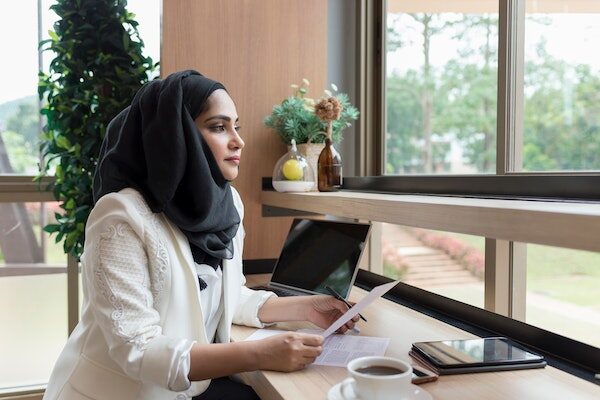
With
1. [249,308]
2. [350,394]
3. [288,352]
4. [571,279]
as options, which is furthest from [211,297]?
[571,279]

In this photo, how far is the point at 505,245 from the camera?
66.9 inches

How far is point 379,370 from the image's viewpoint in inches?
37.2

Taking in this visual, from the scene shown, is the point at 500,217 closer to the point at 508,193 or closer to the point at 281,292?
the point at 508,193

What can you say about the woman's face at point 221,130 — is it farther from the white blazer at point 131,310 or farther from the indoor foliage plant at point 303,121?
the indoor foliage plant at point 303,121

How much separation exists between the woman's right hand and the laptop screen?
0.43 m

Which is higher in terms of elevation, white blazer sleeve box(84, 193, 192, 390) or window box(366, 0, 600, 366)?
window box(366, 0, 600, 366)

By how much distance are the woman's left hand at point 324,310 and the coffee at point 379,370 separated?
1.63 ft

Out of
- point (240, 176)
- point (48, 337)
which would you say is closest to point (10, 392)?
point (48, 337)

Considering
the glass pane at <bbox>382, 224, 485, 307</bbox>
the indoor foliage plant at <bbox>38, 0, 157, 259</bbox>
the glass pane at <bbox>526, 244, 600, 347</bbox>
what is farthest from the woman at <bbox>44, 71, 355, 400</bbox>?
the glass pane at <bbox>382, 224, 485, 307</bbox>

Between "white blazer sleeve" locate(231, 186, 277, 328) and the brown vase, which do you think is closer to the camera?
"white blazer sleeve" locate(231, 186, 277, 328)

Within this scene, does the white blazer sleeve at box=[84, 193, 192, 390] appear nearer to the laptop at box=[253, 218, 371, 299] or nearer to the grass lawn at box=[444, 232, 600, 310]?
the laptop at box=[253, 218, 371, 299]

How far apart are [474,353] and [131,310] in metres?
0.72

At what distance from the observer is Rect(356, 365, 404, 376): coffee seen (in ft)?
3.06

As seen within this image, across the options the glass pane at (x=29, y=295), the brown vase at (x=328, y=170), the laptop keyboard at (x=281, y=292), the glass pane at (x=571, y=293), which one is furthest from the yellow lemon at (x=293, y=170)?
the glass pane at (x=571, y=293)
